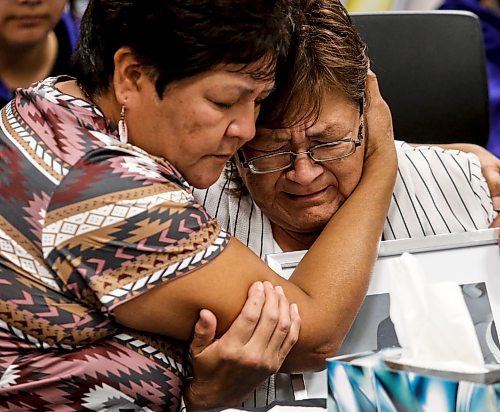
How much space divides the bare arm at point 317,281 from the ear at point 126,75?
0.24 metres

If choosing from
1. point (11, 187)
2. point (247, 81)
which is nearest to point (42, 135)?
point (11, 187)

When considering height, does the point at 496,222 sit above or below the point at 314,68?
below

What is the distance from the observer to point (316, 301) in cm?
133

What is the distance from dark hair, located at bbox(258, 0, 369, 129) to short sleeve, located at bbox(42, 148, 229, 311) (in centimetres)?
39

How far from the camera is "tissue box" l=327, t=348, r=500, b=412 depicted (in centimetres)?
90

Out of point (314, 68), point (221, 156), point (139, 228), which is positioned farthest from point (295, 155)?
point (139, 228)

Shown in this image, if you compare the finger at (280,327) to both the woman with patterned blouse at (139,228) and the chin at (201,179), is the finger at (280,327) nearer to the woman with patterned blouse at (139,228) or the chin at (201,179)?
the woman with patterned blouse at (139,228)

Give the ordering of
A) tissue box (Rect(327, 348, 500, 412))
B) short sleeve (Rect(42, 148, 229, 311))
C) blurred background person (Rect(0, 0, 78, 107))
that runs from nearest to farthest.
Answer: tissue box (Rect(327, 348, 500, 412)) → short sleeve (Rect(42, 148, 229, 311)) → blurred background person (Rect(0, 0, 78, 107))

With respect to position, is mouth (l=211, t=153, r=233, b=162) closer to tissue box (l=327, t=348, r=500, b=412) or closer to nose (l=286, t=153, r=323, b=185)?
nose (l=286, t=153, r=323, b=185)

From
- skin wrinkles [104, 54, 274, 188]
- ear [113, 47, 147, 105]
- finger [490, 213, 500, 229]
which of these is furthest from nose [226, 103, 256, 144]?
finger [490, 213, 500, 229]

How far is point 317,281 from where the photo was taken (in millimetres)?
1358

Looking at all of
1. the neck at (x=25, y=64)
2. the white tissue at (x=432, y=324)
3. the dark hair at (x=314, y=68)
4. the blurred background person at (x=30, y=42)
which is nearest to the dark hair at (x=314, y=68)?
the dark hair at (x=314, y=68)

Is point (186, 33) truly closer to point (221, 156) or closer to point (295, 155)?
point (221, 156)

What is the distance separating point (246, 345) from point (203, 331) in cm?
7
